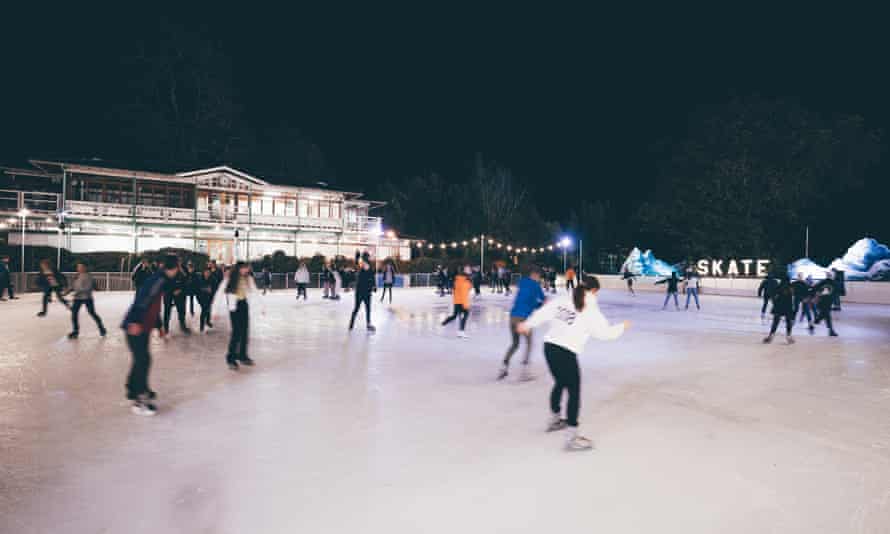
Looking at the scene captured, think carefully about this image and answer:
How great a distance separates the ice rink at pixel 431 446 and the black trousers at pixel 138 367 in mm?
286

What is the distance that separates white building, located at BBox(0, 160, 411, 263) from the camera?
1219 inches

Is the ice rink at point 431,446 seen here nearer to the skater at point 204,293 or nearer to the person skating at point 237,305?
the person skating at point 237,305

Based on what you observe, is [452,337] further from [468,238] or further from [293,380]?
[468,238]

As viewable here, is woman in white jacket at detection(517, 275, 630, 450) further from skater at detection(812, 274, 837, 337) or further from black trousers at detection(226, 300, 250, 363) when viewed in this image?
skater at detection(812, 274, 837, 337)

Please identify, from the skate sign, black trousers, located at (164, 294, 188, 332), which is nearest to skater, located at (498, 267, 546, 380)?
black trousers, located at (164, 294, 188, 332)

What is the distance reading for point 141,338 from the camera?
586 centimetres

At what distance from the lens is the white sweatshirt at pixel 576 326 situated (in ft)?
16.1

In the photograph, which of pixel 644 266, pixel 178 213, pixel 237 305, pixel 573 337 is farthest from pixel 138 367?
pixel 644 266

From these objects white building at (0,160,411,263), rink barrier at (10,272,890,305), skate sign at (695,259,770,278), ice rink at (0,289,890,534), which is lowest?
ice rink at (0,289,890,534)

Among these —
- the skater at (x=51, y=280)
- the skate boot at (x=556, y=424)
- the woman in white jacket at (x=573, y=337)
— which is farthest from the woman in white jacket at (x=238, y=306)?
the skater at (x=51, y=280)

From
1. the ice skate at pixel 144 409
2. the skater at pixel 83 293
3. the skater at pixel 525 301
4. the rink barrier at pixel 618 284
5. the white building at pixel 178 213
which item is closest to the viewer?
the ice skate at pixel 144 409

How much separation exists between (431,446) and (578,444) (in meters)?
1.19

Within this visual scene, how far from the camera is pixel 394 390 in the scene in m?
6.82

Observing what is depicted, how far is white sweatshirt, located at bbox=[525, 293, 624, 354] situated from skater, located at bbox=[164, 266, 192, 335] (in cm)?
853
